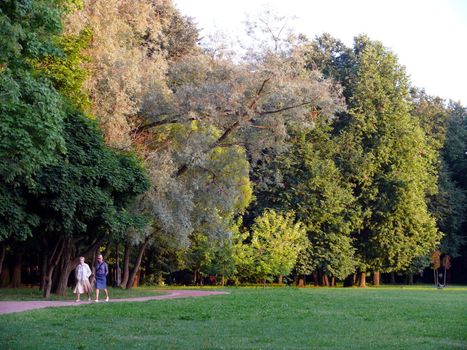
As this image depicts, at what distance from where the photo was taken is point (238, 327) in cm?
1655

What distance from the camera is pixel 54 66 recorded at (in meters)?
28.0

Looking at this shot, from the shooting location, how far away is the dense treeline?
25.5 metres

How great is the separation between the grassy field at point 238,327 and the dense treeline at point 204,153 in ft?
16.5

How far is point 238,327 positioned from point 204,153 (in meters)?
19.4

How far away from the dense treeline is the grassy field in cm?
503

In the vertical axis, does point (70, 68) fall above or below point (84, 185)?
above

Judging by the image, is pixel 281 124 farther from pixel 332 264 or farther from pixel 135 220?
pixel 332 264

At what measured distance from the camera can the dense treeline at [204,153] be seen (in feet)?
83.6

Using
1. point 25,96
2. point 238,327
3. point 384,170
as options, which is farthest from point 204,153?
point 384,170

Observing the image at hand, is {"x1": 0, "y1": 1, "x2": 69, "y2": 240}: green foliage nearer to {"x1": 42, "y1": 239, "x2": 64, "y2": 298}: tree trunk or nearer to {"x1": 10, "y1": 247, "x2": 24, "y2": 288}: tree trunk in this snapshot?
{"x1": 42, "y1": 239, "x2": 64, "y2": 298}: tree trunk

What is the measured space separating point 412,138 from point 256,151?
21.5 m

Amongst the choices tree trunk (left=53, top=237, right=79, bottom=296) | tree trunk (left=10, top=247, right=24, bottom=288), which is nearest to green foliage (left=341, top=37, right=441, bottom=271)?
tree trunk (left=10, top=247, right=24, bottom=288)

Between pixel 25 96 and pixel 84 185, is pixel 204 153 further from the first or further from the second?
pixel 25 96

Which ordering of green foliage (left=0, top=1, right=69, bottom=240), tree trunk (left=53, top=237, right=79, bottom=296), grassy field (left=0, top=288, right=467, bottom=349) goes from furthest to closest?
tree trunk (left=53, top=237, right=79, bottom=296) → green foliage (left=0, top=1, right=69, bottom=240) → grassy field (left=0, top=288, right=467, bottom=349)
